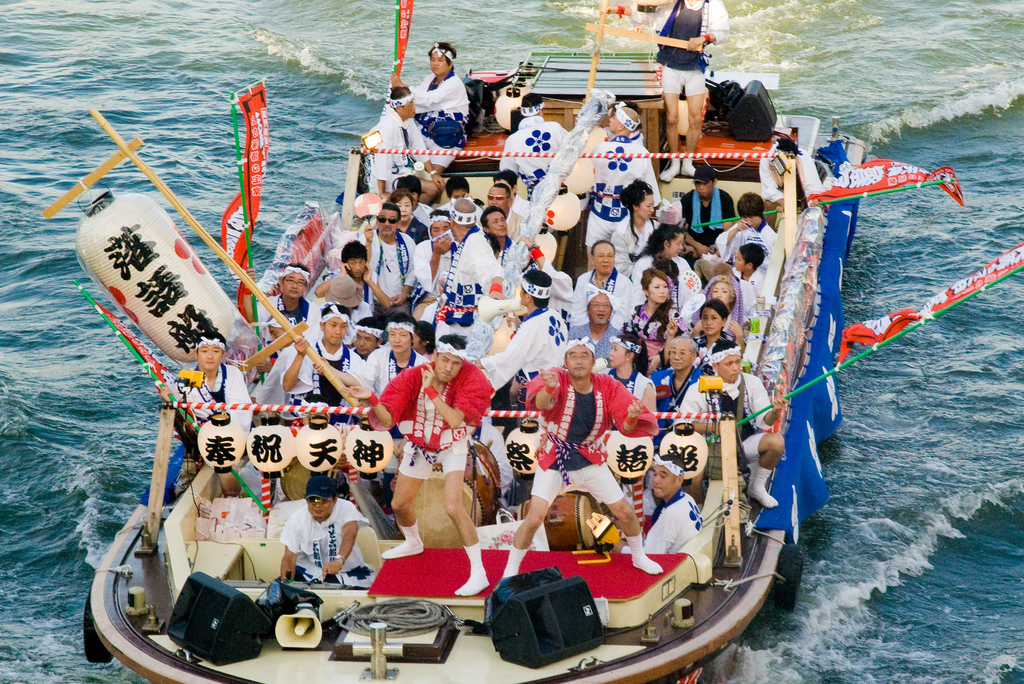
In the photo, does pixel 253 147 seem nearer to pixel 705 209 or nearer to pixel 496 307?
pixel 496 307

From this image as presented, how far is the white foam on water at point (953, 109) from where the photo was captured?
58.6 ft

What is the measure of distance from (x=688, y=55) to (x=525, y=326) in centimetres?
425

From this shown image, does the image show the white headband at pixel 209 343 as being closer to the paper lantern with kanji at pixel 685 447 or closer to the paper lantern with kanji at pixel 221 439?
the paper lantern with kanji at pixel 221 439

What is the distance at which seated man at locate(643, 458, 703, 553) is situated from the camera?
22.6ft

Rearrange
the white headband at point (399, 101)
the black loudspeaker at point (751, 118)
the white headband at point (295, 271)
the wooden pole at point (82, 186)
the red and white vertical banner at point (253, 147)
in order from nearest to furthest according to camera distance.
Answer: the wooden pole at point (82, 186)
the red and white vertical banner at point (253, 147)
the white headband at point (295, 271)
the white headband at point (399, 101)
the black loudspeaker at point (751, 118)

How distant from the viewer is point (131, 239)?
7.08m

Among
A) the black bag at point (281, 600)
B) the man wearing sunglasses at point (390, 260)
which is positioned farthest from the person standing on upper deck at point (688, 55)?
the black bag at point (281, 600)

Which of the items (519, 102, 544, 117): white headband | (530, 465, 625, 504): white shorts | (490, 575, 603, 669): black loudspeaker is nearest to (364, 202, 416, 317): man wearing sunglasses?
(519, 102, 544, 117): white headband

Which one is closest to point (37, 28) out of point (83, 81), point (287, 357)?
point (83, 81)

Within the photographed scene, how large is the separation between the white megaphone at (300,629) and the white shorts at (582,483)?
4.38ft

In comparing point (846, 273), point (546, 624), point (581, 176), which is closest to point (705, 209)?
point (581, 176)

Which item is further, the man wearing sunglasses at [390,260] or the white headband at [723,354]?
the man wearing sunglasses at [390,260]

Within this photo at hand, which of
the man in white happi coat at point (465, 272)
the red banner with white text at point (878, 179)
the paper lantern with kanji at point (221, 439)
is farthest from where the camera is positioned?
the red banner with white text at point (878, 179)

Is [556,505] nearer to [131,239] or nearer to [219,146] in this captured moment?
[131,239]
